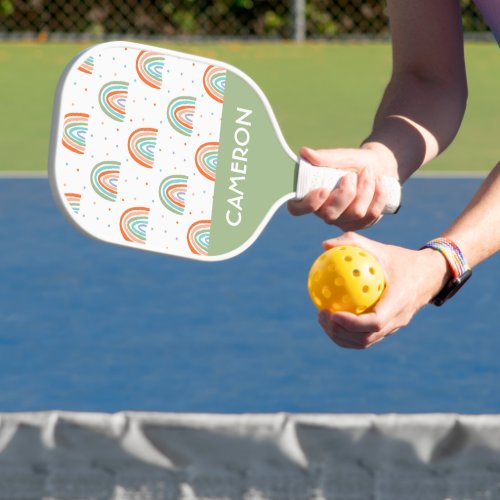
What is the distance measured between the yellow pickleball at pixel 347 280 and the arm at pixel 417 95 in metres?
0.18

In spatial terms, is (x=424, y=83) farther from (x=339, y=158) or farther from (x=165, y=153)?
(x=165, y=153)

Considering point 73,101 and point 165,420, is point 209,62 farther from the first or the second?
point 165,420

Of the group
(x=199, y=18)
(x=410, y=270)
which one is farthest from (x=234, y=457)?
(x=199, y=18)

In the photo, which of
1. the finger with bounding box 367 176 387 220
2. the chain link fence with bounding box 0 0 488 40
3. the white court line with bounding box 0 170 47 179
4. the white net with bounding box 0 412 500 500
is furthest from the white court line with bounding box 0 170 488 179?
the chain link fence with bounding box 0 0 488 40

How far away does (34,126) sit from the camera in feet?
27.6

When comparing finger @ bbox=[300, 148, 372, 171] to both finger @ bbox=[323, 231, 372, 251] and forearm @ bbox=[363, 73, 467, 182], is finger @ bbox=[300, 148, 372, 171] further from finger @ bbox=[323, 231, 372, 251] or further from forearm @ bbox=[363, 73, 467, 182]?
finger @ bbox=[323, 231, 372, 251]

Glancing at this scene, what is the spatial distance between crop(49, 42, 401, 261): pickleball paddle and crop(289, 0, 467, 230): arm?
0.09m

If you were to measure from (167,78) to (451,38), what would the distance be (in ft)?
1.69

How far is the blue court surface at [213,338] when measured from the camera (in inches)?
165

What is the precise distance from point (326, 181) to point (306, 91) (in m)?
7.55

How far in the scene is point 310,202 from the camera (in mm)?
2357

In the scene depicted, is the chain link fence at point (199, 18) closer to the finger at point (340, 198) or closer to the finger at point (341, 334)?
the finger at point (340, 198)

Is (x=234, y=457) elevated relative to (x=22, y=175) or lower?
elevated

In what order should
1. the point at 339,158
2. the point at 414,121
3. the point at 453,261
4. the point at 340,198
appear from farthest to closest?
the point at 414,121, the point at 339,158, the point at 340,198, the point at 453,261
